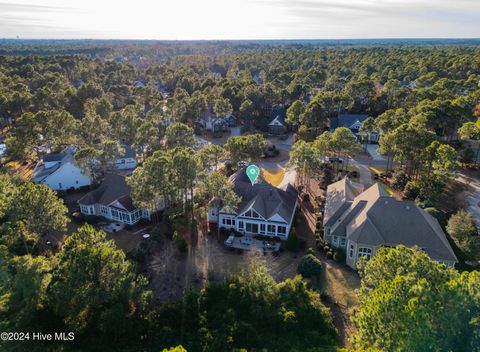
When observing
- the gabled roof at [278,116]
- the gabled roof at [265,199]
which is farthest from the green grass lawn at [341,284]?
the gabled roof at [278,116]

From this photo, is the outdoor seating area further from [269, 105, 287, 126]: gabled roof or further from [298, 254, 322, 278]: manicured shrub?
[269, 105, 287, 126]: gabled roof

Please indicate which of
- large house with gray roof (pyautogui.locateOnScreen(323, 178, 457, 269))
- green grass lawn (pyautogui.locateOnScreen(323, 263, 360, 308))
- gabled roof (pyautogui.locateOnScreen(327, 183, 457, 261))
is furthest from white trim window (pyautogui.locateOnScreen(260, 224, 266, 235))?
green grass lawn (pyautogui.locateOnScreen(323, 263, 360, 308))

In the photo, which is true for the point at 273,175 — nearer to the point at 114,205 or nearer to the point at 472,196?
the point at 114,205

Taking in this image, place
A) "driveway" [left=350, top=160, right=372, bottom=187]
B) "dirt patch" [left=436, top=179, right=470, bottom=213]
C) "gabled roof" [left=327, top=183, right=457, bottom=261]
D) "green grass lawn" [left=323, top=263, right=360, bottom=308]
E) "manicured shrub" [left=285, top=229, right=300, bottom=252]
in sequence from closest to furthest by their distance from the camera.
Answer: "green grass lawn" [left=323, top=263, right=360, bottom=308], "gabled roof" [left=327, top=183, right=457, bottom=261], "manicured shrub" [left=285, top=229, right=300, bottom=252], "dirt patch" [left=436, top=179, right=470, bottom=213], "driveway" [left=350, top=160, right=372, bottom=187]

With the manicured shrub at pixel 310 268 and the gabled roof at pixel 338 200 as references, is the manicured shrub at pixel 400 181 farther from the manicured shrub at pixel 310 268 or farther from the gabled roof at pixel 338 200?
the manicured shrub at pixel 310 268

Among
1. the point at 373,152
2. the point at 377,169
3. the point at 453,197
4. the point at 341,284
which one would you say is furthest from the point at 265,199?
the point at 373,152

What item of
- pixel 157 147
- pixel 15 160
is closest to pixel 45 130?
pixel 15 160
